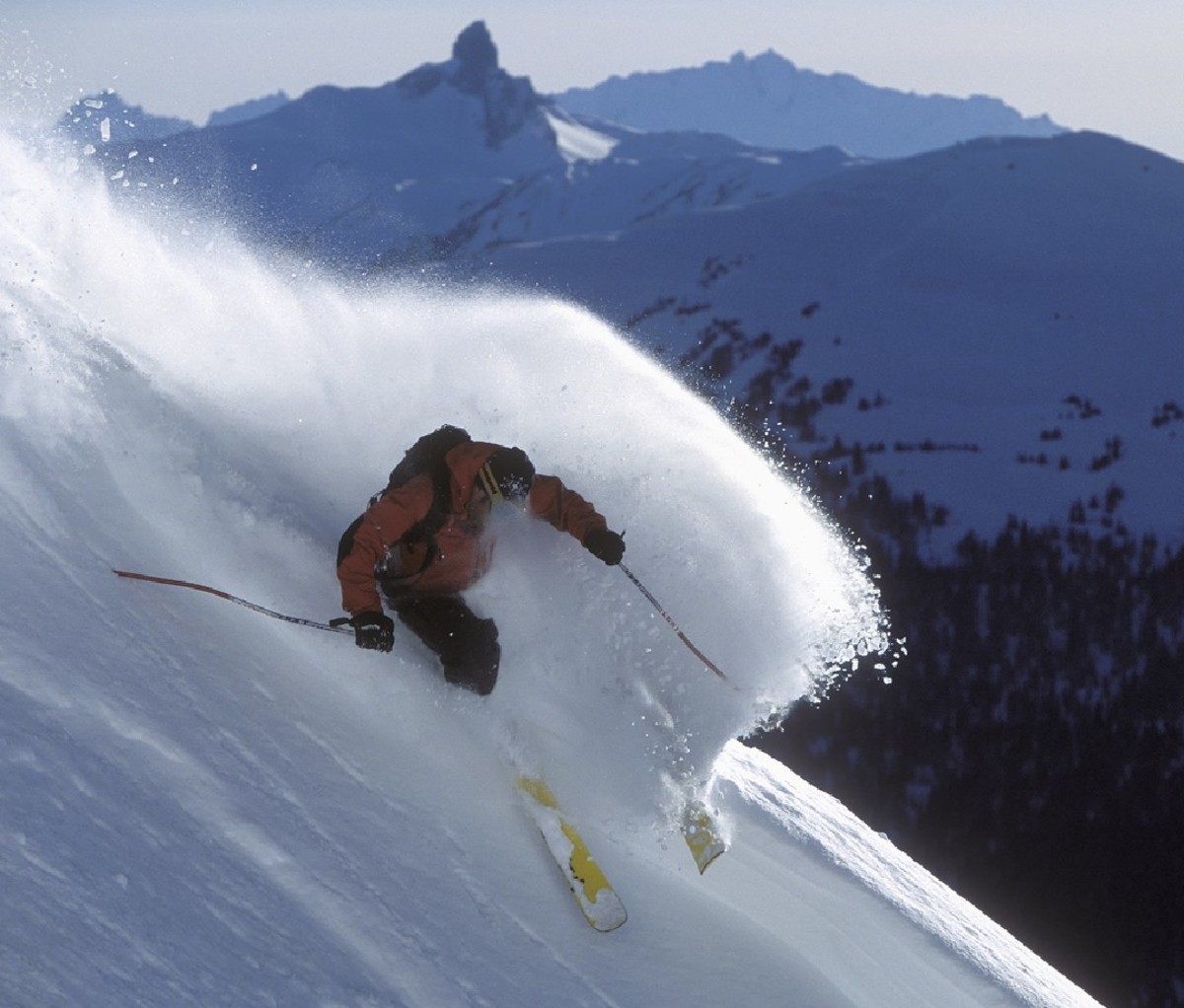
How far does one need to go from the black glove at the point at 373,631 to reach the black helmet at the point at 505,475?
0.92 m

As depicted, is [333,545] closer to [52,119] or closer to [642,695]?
[642,695]

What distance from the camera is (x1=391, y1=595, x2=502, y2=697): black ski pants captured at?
4.86 meters

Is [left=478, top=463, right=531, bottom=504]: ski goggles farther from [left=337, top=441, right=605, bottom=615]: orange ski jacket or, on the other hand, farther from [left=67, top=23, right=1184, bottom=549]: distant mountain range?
[left=67, top=23, right=1184, bottom=549]: distant mountain range

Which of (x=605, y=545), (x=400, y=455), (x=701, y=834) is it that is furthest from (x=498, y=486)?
(x=400, y=455)

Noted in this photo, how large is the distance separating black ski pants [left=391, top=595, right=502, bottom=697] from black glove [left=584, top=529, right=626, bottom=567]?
2.23 ft

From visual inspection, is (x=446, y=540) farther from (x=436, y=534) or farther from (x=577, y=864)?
(x=577, y=864)

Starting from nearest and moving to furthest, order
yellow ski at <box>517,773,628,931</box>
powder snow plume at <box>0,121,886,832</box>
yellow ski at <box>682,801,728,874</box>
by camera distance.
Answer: yellow ski at <box>517,773,628,931</box>, yellow ski at <box>682,801,728,874</box>, powder snow plume at <box>0,121,886,832</box>

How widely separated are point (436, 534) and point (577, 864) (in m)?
1.81

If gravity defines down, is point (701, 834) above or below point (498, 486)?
below

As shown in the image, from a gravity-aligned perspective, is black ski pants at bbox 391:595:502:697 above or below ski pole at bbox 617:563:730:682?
below

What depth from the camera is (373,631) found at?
14.5 ft

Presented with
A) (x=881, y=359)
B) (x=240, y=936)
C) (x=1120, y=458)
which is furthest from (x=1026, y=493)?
(x=240, y=936)

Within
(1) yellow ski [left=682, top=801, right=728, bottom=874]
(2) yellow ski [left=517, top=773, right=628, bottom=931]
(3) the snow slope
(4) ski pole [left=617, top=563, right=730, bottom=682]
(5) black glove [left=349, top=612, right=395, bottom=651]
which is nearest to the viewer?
(3) the snow slope

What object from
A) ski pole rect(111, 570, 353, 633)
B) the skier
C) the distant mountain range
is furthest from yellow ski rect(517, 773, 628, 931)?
the distant mountain range
